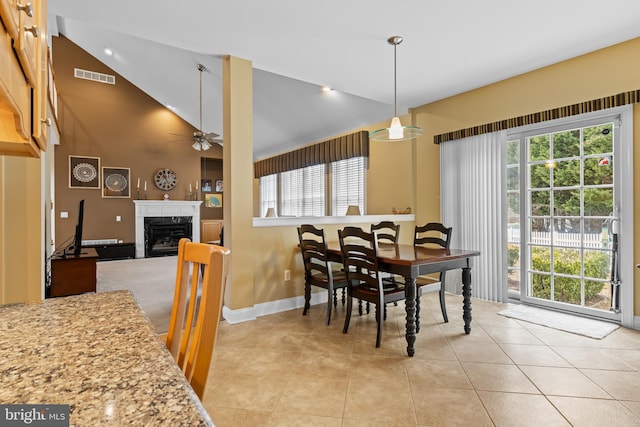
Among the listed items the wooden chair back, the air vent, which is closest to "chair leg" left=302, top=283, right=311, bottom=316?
the wooden chair back

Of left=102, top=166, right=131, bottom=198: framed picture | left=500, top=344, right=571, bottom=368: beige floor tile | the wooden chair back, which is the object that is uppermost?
left=102, top=166, right=131, bottom=198: framed picture

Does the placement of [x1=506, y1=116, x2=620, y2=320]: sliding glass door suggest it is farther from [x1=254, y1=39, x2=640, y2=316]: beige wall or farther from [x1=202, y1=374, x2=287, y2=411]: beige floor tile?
[x1=202, y1=374, x2=287, y2=411]: beige floor tile

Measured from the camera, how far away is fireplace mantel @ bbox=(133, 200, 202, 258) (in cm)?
804

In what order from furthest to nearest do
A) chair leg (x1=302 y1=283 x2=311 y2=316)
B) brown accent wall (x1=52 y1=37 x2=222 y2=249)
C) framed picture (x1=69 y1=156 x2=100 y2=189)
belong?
1. framed picture (x1=69 y1=156 x2=100 y2=189)
2. brown accent wall (x1=52 y1=37 x2=222 y2=249)
3. chair leg (x1=302 y1=283 x2=311 y2=316)

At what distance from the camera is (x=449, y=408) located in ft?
6.25

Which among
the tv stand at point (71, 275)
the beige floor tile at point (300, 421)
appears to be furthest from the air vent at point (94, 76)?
the beige floor tile at point (300, 421)

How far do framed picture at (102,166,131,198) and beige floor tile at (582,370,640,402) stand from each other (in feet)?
28.7

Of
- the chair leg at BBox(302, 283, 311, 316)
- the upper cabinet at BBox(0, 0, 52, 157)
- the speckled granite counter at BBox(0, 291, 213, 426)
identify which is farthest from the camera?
the chair leg at BBox(302, 283, 311, 316)

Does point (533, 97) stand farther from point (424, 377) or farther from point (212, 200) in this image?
point (212, 200)

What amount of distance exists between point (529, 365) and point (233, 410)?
2055mm

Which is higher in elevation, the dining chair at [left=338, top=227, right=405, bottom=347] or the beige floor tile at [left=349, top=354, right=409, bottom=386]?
the dining chair at [left=338, top=227, right=405, bottom=347]

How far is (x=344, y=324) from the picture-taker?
3180 millimetres

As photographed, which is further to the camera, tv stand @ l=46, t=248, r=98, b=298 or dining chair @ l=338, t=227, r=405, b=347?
tv stand @ l=46, t=248, r=98, b=298

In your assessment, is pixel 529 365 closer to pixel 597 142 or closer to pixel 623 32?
pixel 597 142
